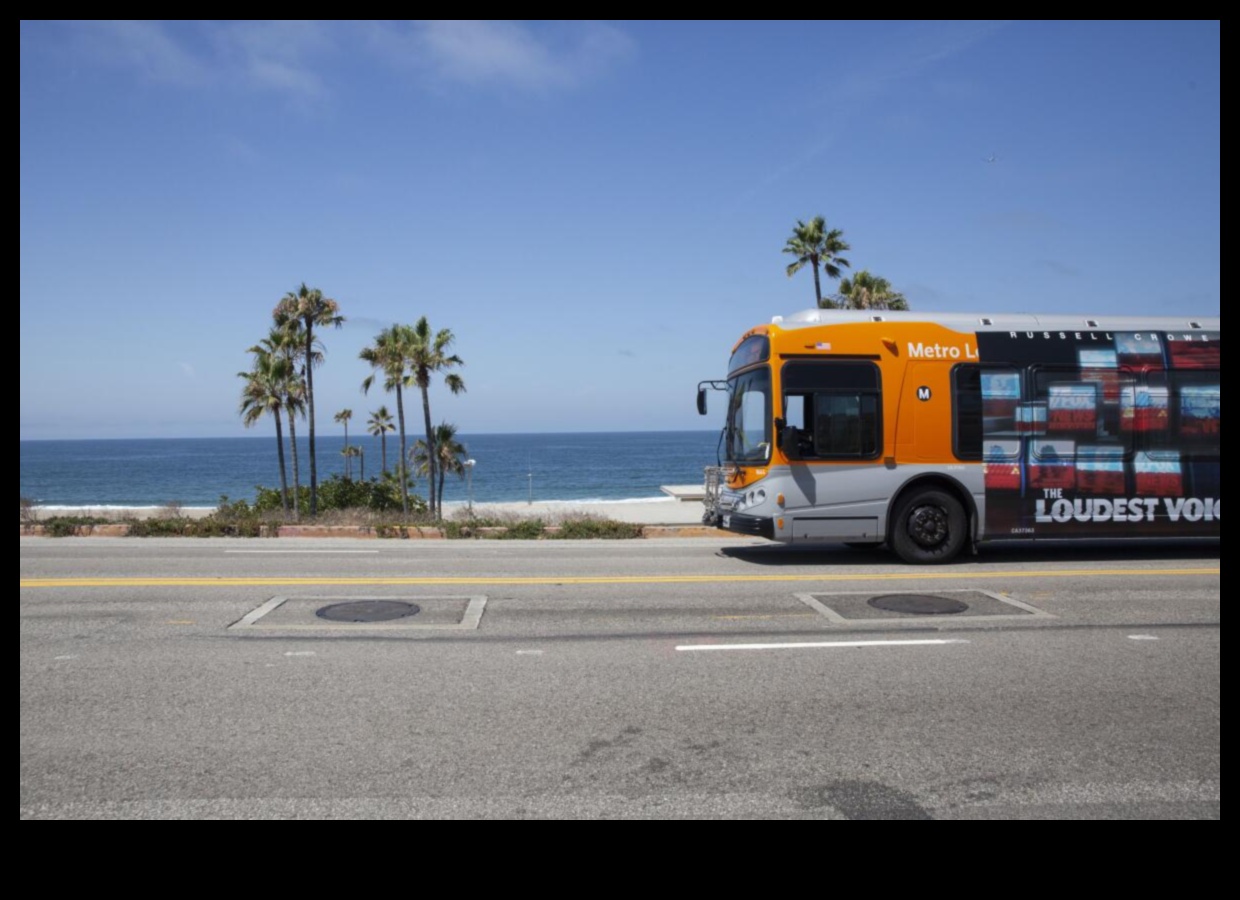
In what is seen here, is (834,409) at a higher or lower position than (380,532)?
higher

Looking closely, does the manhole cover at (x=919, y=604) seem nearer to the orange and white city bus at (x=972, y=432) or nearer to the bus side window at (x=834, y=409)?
the orange and white city bus at (x=972, y=432)

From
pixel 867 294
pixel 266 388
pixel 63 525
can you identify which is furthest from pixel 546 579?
pixel 266 388

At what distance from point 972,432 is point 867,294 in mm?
25786

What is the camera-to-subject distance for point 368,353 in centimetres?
4850

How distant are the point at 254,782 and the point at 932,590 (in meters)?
7.78

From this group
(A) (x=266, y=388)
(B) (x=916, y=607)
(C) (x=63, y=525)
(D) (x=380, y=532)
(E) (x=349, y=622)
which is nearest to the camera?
(E) (x=349, y=622)

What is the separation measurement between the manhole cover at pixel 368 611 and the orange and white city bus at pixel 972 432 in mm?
5286

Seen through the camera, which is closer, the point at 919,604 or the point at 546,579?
the point at 919,604

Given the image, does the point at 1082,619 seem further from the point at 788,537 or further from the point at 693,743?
the point at 693,743

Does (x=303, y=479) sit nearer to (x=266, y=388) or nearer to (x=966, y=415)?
(x=266, y=388)

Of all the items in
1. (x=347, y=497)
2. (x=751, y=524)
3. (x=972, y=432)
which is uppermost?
(x=972, y=432)

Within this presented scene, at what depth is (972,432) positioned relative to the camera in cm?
1261

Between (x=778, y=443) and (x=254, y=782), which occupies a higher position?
(x=778, y=443)
